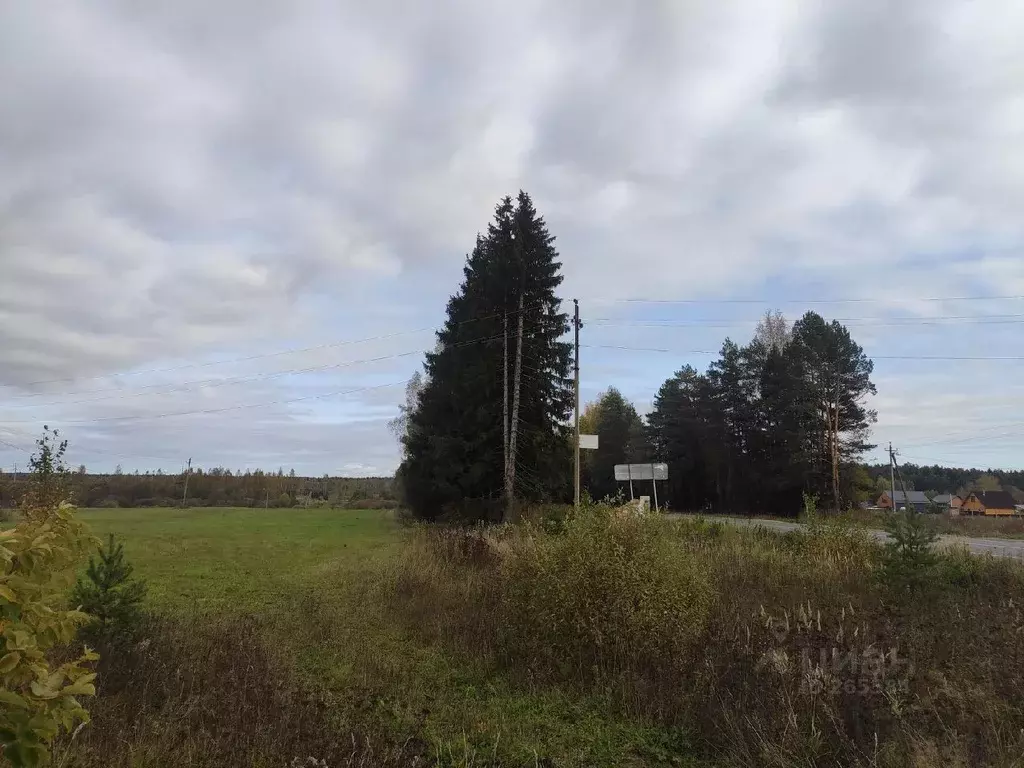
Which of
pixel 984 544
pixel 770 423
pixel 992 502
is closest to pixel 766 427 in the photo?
pixel 770 423

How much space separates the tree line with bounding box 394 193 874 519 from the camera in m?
25.4

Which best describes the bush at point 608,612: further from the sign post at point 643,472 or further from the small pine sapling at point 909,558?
the sign post at point 643,472

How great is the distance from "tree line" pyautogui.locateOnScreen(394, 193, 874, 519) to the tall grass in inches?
493

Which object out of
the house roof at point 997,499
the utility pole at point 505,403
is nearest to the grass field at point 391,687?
the utility pole at point 505,403

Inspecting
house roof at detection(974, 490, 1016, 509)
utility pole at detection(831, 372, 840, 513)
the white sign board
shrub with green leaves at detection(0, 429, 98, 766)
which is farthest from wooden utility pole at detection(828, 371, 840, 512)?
house roof at detection(974, 490, 1016, 509)

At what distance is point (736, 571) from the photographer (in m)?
10.9

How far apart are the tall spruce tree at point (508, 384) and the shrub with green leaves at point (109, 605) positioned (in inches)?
704

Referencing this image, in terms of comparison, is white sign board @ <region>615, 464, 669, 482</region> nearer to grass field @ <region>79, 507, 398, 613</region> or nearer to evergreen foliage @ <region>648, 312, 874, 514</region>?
grass field @ <region>79, 507, 398, 613</region>

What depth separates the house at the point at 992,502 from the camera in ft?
257

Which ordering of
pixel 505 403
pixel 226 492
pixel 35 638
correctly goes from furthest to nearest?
pixel 226 492
pixel 505 403
pixel 35 638

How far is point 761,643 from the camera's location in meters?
6.73

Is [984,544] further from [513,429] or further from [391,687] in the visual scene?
[391,687]

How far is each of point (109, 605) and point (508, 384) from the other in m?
18.9

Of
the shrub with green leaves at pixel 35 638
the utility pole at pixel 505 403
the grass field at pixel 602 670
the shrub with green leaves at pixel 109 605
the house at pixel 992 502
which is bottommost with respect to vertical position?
the house at pixel 992 502
